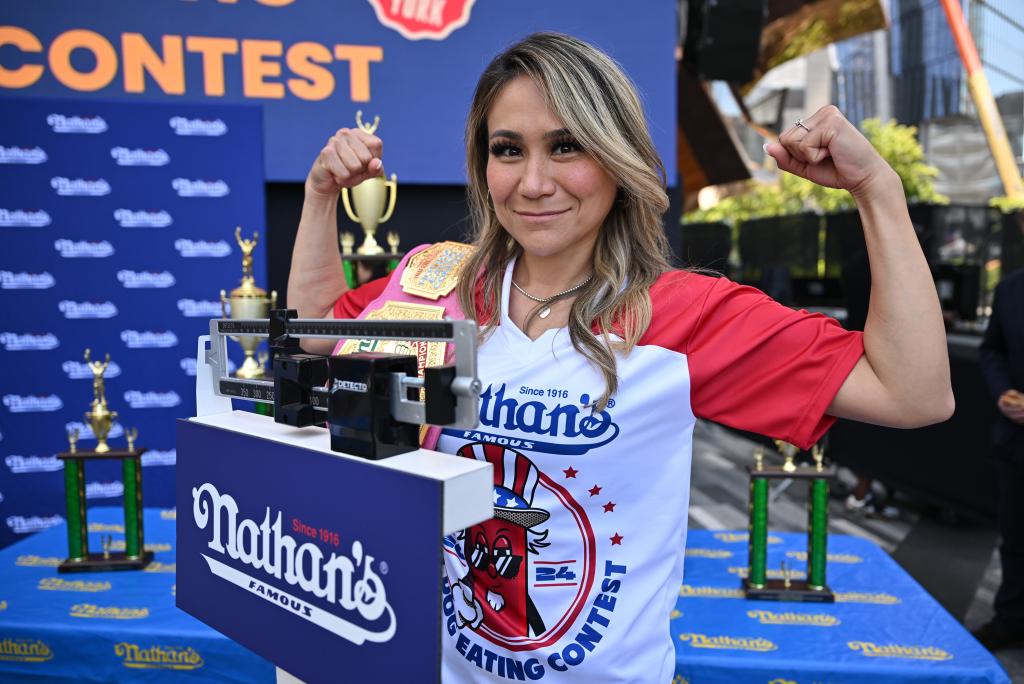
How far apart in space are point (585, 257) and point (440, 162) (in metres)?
3.06

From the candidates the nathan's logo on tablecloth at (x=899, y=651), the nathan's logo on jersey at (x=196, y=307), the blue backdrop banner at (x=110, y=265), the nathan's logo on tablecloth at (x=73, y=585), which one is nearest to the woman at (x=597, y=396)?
the nathan's logo on tablecloth at (x=899, y=651)

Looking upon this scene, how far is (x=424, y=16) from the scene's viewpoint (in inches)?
158

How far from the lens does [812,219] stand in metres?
12.2

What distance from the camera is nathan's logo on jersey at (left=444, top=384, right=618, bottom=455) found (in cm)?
108

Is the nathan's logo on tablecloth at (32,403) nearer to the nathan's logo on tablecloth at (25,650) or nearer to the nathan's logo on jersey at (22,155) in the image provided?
the nathan's logo on jersey at (22,155)

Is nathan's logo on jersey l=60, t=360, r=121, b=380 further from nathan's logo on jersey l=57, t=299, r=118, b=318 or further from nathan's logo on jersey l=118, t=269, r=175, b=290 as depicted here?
nathan's logo on jersey l=118, t=269, r=175, b=290

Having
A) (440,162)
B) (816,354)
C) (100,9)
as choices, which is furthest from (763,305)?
(100,9)

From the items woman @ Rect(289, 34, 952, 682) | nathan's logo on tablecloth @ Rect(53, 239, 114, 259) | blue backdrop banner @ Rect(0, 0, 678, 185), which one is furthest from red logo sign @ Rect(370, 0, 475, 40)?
woman @ Rect(289, 34, 952, 682)

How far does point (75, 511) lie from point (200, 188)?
7.42ft

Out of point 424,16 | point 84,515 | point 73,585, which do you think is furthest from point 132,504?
point 424,16

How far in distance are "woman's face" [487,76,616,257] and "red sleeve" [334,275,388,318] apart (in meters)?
0.40

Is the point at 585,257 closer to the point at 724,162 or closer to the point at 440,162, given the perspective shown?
the point at 440,162

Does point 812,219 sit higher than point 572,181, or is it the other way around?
point 812,219

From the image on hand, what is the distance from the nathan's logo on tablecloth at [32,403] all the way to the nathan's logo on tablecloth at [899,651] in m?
4.14
